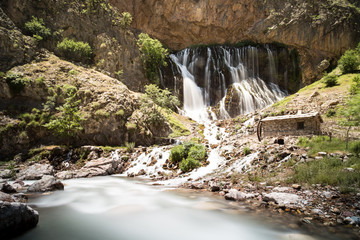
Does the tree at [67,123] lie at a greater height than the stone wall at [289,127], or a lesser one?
greater

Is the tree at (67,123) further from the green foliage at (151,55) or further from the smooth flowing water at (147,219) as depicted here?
the green foliage at (151,55)

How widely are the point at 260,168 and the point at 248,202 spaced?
3850 mm

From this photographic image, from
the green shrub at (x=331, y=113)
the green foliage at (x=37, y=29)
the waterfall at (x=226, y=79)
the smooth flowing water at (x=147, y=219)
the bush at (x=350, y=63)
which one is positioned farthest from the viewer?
the waterfall at (x=226, y=79)

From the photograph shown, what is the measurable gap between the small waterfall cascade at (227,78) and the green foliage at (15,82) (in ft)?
85.6

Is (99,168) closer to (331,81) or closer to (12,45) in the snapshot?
(12,45)

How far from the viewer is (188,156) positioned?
16.6 meters

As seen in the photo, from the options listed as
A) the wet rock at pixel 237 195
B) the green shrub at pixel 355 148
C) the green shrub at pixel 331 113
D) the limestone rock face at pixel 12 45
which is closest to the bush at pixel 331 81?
the green shrub at pixel 331 113

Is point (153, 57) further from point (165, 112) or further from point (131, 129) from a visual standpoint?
point (131, 129)

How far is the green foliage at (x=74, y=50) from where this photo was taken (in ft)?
105

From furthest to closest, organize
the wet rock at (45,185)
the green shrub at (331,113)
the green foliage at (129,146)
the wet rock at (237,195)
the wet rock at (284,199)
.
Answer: the green shrub at (331,113) → the green foliage at (129,146) → the wet rock at (45,185) → the wet rock at (237,195) → the wet rock at (284,199)

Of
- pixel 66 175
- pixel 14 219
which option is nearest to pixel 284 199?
pixel 14 219

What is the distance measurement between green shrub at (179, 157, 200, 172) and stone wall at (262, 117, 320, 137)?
758 cm

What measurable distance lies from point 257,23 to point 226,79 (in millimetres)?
18550

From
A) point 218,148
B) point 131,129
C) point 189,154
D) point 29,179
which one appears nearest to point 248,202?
point 189,154
